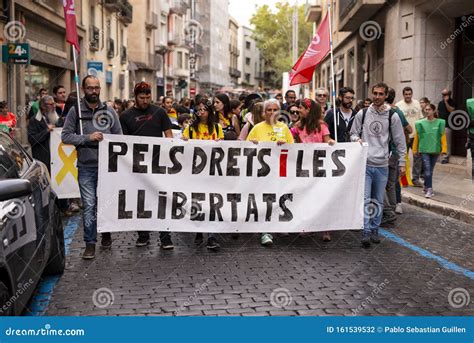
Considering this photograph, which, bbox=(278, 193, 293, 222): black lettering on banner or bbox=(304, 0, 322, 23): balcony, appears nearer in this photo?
bbox=(278, 193, 293, 222): black lettering on banner

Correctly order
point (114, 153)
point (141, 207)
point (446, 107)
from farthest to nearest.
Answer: point (446, 107), point (141, 207), point (114, 153)

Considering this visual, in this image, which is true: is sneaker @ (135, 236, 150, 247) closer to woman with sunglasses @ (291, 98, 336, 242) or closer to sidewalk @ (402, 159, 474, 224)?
woman with sunglasses @ (291, 98, 336, 242)

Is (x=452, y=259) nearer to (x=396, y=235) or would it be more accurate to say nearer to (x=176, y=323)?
(x=396, y=235)

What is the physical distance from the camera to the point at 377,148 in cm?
804

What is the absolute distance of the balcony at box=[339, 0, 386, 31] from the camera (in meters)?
20.3

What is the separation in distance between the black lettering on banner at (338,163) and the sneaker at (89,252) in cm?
291

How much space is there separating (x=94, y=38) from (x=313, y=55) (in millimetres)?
24038

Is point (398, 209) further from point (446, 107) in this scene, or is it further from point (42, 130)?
point (446, 107)

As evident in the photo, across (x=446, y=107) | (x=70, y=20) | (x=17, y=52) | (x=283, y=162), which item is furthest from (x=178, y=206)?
(x=17, y=52)

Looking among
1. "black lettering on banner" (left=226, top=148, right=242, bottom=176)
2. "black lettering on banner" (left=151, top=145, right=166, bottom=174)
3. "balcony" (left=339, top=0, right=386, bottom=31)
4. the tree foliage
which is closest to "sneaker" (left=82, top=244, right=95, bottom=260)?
"black lettering on banner" (left=151, top=145, right=166, bottom=174)

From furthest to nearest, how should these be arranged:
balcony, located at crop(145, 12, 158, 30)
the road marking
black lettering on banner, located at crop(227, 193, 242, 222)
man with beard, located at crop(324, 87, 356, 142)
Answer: balcony, located at crop(145, 12, 158, 30), man with beard, located at crop(324, 87, 356, 142), black lettering on banner, located at crop(227, 193, 242, 222), the road marking

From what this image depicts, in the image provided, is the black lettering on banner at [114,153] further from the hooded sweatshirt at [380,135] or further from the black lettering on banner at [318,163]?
the hooded sweatshirt at [380,135]

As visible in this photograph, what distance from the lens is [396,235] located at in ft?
28.3

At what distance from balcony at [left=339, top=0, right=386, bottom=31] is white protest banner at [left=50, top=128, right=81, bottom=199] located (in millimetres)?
12905
